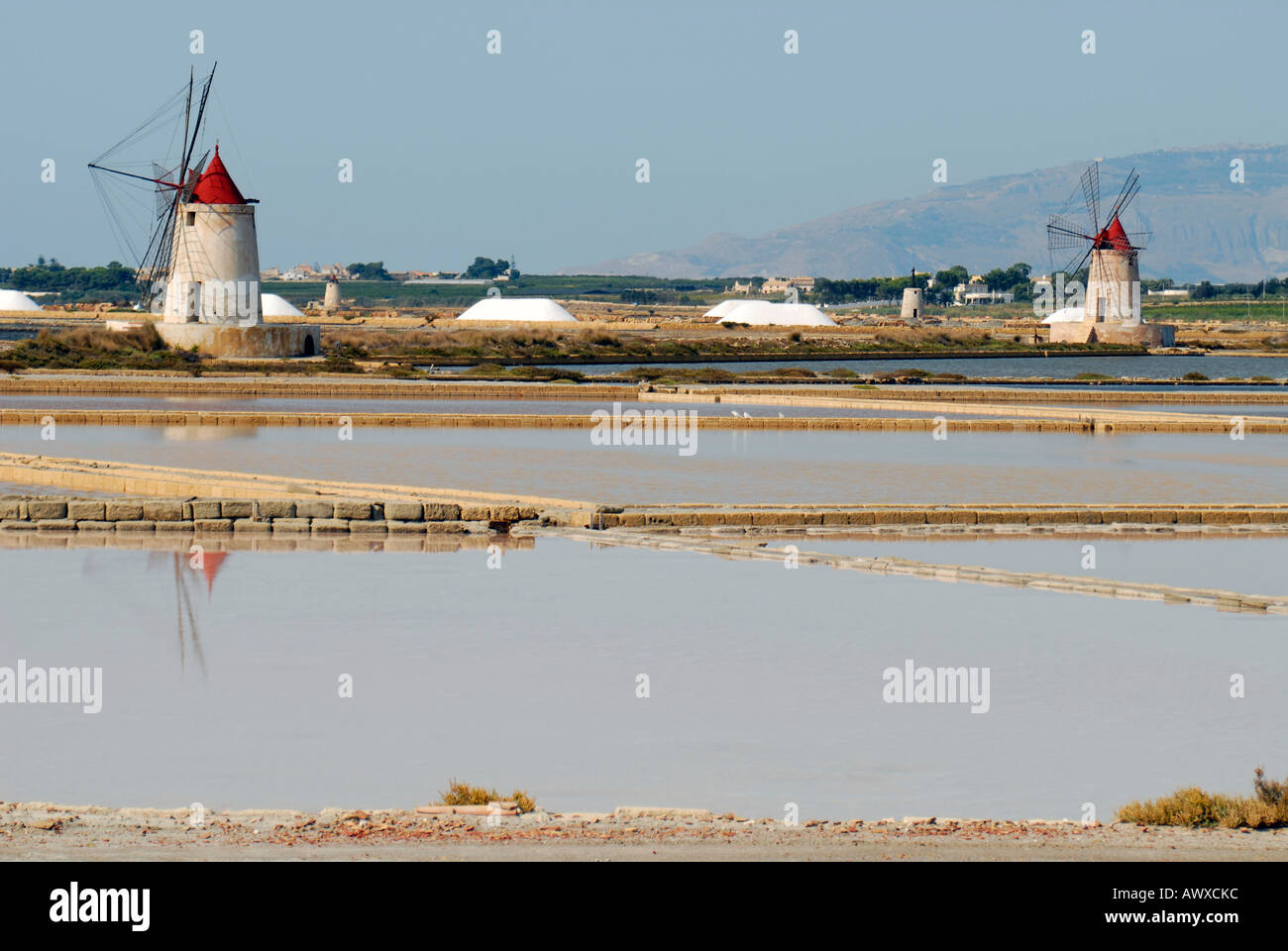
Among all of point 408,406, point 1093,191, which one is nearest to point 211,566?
point 408,406

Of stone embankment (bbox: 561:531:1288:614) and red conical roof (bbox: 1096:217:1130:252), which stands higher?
red conical roof (bbox: 1096:217:1130:252)

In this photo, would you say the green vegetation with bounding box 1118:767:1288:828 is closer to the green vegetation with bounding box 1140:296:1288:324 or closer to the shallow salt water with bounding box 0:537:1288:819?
the shallow salt water with bounding box 0:537:1288:819

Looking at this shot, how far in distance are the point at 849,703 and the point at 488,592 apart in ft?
8.92

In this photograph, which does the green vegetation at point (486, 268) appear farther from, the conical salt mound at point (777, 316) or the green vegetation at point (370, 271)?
the conical salt mound at point (777, 316)

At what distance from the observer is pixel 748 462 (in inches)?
596

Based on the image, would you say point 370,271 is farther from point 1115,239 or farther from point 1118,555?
point 1118,555

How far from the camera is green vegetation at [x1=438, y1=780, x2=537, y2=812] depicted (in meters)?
4.68

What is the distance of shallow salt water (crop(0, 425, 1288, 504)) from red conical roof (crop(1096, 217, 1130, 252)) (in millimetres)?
37736

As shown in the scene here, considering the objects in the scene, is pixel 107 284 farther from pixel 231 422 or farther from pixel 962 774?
pixel 962 774

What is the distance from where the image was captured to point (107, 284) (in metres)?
144

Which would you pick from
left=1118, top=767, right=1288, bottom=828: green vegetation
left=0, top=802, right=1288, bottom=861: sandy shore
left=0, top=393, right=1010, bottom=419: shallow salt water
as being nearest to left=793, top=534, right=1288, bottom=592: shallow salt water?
left=1118, top=767, right=1288, bottom=828: green vegetation

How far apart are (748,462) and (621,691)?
8.99 meters

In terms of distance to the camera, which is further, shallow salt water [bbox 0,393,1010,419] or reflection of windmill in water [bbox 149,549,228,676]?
shallow salt water [bbox 0,393,1010,419]
